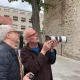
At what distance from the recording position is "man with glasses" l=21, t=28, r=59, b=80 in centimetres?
262

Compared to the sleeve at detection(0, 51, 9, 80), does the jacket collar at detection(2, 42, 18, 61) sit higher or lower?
higher

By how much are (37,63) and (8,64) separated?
1.93 feet

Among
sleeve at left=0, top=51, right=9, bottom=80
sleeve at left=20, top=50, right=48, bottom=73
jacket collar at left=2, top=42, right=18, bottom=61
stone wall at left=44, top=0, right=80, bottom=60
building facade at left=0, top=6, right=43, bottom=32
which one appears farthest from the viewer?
building facade at left=0, top=6, right=43, bottom=32

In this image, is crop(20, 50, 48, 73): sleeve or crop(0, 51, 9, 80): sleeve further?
crop(20, 50, 48, 73): sleeve

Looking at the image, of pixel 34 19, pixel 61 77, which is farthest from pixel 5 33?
pixel 34 19

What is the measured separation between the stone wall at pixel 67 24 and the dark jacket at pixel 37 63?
895 cm

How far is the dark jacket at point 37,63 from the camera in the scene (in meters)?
2.61

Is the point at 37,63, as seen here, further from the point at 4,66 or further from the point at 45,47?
the point at 4,66

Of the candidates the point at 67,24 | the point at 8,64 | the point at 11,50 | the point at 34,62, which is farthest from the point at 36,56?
the point at 67,24

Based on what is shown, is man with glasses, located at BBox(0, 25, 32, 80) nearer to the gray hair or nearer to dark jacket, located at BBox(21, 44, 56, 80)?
the gray hair

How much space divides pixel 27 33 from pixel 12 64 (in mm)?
738

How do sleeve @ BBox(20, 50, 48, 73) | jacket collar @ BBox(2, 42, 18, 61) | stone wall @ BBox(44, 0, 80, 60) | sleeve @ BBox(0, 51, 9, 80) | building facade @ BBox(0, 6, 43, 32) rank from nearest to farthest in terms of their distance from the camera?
sleeve @ BBox(0, 51, 9, 80), jacket collar @ BBox(2, 42, 18, 61), sleeve @ BBox(20, 50, 48, 73), stone wall @ BBox(44, 0, 80, 60), building facade @ BBox(0, 6, 43, 32)

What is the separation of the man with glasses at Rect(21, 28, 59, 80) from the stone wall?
8.97 meters

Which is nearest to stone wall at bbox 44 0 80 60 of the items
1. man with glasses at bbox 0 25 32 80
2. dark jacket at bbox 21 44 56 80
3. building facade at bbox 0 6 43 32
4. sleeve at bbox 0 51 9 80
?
dark jacket at bbox 21 44 56 80
